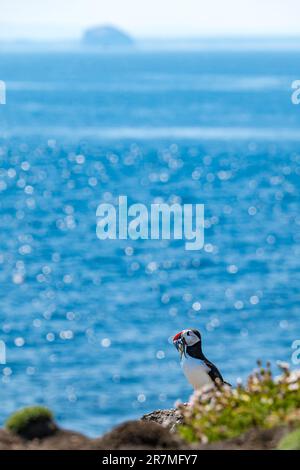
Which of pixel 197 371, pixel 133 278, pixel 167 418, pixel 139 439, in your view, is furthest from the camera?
pixel 133 278

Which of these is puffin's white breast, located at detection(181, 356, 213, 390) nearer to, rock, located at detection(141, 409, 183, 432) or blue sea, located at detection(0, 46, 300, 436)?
rock, located at detection(141, 409, 183, 432)

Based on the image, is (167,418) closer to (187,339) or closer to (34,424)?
(187,339)

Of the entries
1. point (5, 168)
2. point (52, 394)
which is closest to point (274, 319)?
point (52, 394)

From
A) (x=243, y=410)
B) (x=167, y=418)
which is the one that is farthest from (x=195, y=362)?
(x=243, y=410)

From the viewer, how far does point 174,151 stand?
6496 inches

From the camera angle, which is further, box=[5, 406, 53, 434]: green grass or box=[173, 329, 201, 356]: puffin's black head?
box=[173, 329, 201, 356]: puffin's black head

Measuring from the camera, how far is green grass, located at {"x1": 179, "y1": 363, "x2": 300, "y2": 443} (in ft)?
41.8

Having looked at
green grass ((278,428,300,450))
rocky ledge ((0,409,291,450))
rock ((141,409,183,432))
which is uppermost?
rock ((141,409,183,432))

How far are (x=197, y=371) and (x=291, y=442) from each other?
3.53 meters

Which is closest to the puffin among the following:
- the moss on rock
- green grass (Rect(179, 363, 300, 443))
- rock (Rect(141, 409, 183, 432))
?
rock (Rect(141, 409, 183, 432))

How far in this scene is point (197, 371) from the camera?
50.0 ft

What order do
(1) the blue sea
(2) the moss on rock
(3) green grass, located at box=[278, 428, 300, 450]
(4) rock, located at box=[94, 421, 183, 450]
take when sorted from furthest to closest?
(1) the blue sea → (2) the moss on rock → (4) rock, located at box=[94, 421, 183, 450] → (3) green grass, located at box=[278, 428, 300, 450]

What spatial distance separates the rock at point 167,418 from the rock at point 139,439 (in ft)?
6.82

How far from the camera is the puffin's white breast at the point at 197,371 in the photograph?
15188mm
